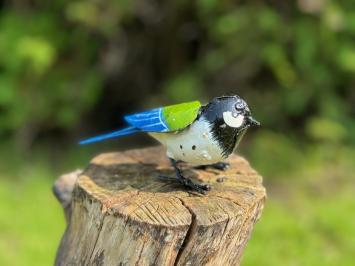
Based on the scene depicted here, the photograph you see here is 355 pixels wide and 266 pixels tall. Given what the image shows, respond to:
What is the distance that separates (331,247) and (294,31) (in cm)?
185

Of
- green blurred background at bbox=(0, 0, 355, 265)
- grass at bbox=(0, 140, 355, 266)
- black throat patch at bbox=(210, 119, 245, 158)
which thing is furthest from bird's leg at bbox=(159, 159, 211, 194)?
green blurred background at bbox=(0, 0, 355, 265)

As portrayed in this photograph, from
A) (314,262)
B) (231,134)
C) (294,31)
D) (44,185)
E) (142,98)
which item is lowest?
(44,185)

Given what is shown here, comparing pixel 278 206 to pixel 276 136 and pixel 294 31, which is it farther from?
pixel 294 31

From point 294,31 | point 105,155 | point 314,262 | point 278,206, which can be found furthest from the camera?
point 294,31

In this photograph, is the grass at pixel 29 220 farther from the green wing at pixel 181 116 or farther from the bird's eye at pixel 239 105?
the bird's eye at pixel 239 105

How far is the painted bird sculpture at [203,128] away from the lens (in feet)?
8.40

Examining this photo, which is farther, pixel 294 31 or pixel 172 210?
pixel 294 31

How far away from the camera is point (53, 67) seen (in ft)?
19.3

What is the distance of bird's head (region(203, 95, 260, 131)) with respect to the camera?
8.38ft

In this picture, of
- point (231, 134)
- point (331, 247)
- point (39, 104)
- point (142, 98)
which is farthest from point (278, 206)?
point (231, 134)

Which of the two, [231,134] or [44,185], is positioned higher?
[231,134]

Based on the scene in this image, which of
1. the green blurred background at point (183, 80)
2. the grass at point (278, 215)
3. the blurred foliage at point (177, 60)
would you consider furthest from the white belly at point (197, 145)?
the blurred foliage at point (177, 60)

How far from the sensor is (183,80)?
5.70 m

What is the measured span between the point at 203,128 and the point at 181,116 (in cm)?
10
